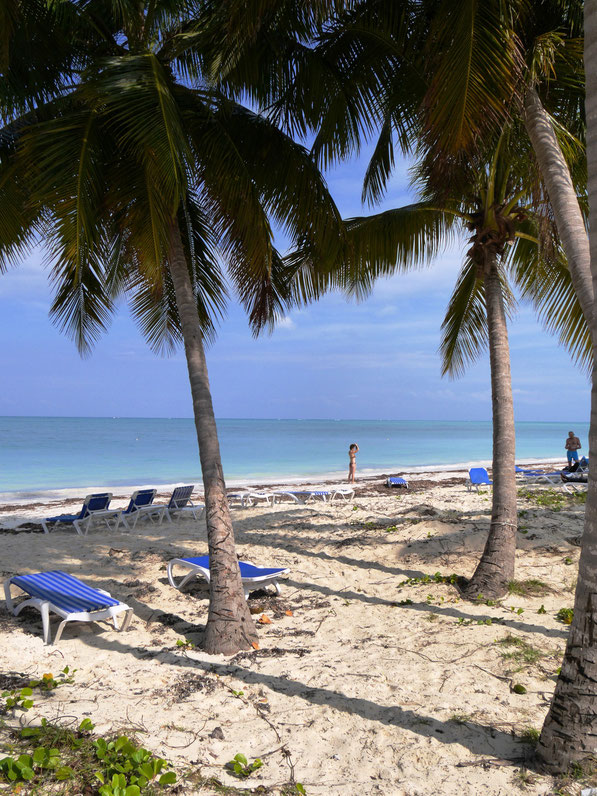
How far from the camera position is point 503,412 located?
617 cm

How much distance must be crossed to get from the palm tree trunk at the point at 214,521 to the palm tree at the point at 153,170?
0.01 m

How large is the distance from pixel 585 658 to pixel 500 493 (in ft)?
11.3

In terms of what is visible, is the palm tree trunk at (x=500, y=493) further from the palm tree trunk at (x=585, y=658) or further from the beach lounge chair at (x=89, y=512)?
the beach lounge chair at (x=89, y=512)

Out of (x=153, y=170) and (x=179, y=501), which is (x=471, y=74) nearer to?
(x=153, y=170)

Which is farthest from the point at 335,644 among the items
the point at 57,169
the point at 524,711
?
the point at 57,169

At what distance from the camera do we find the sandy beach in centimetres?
325

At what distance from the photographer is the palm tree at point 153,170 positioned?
189 inches

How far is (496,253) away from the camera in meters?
6.53

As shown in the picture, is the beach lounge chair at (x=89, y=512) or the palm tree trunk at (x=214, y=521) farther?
the beach lounge chair at (x=89, y=512)

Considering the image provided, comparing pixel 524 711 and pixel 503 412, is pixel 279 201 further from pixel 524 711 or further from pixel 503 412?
pixel 524 711

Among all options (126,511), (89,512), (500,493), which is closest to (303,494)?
(126,511)

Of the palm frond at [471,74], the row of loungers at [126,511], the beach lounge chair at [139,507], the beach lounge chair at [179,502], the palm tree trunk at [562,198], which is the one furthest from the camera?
the beach lounge chair at [179,502]

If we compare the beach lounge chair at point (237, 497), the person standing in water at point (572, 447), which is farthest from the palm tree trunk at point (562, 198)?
the person standing in water at point (572, 447)

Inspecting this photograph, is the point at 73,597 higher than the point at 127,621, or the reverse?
the point at 73,597
